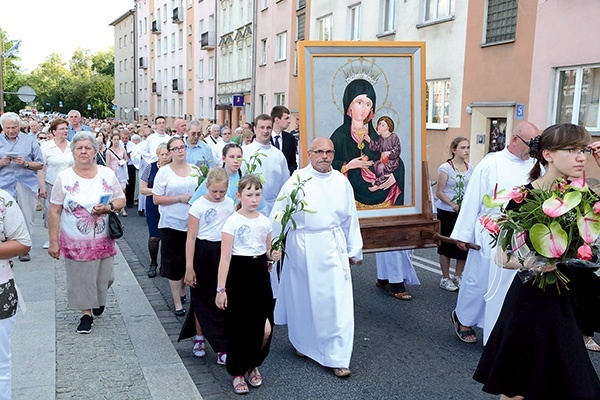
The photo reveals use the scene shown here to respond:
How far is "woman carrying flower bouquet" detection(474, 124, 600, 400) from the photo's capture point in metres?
3.13

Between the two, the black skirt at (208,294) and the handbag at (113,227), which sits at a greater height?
the handbag at (113,227)

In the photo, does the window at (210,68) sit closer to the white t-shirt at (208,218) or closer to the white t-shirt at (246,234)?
the white t-shirt at (208,218)

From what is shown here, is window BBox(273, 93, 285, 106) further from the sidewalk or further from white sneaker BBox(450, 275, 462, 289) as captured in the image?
the sidewalk

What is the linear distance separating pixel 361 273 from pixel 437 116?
37.7 ft

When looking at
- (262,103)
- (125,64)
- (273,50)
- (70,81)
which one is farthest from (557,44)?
(70,81)

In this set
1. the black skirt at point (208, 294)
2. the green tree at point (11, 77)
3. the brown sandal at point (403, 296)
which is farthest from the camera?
the green tree at point (11, 77)

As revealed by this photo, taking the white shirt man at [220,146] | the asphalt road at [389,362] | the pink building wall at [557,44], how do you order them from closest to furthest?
the asphalt road at [389,362], the white shirt man at [220,146], the pink building wall at [557,44]

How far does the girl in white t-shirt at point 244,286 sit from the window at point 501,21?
12686mm

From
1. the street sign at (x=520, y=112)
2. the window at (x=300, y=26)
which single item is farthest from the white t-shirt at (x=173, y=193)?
the window at (x=300, y=26)

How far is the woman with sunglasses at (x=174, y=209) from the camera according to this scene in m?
6.33

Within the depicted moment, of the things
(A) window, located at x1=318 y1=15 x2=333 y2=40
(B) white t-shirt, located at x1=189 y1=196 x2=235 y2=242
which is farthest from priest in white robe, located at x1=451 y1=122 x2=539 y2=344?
(A) window, located at x1=318 y1=15 x2=333 y2=40

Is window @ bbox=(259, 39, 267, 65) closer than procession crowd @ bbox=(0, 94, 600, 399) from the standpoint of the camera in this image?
No

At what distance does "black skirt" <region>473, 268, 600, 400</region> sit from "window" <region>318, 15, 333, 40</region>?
22.9m

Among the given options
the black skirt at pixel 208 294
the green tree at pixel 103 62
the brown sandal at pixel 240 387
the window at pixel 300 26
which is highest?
the green tree at pixel 103 62
